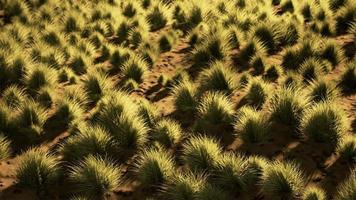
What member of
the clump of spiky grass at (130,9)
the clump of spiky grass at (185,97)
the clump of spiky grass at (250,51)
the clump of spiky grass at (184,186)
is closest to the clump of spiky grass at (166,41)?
the clump of spiky grass at (250,51)

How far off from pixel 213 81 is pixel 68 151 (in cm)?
297

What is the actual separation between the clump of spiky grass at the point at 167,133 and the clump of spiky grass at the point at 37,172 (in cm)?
155

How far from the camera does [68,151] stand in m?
7.02

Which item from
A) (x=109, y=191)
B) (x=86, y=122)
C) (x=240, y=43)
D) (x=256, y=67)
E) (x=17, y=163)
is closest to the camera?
(x=109, y=191)

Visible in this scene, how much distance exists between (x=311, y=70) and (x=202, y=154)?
330cm

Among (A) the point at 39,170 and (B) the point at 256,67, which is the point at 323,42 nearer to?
(B) the point at 256,67

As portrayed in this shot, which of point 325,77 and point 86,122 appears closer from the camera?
point 86,122

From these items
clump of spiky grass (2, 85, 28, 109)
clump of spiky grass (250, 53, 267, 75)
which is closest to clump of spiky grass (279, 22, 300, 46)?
clump of spiky grass (250, 53, 267, 75)

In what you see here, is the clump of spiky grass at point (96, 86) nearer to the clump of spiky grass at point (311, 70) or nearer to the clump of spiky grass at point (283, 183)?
the clump of spiky grass at point (311, 70)

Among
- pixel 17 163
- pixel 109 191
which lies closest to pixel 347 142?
pixel 109 191

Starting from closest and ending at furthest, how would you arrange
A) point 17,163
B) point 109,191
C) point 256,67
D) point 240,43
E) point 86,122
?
point 109,191 < point 17,163 < point 86,122 < point 256,67 < point 240,43

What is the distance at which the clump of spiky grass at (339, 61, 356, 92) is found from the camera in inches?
327

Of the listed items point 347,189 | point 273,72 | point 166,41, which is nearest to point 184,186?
point 347,189

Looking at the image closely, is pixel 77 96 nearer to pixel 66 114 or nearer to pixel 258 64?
pixel 66 114
